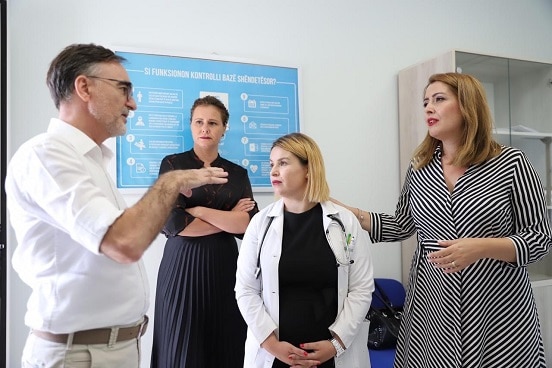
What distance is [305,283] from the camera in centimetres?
192

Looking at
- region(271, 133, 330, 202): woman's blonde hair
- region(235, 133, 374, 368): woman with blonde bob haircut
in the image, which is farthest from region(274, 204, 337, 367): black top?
region(271, 133, 330, 202): woman's blonde hair

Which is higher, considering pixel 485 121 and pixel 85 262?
pixel 485 121

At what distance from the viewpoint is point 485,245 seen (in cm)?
161

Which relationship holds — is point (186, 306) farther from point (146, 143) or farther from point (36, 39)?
point (36, 39)

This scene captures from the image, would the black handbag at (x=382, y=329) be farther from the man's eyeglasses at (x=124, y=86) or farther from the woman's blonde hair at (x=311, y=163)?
the man's eyeglasses at (x=124, y=86)

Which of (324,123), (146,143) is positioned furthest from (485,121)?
(146,143)

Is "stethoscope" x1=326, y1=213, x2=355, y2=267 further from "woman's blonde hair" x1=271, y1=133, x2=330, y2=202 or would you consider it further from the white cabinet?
the white cabinet

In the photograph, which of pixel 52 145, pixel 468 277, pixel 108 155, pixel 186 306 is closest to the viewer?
pixel 52 145

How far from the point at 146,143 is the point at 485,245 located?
185 cm

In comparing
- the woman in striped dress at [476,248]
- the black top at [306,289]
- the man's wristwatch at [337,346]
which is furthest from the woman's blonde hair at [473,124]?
the man's wristwatch at [337,346]

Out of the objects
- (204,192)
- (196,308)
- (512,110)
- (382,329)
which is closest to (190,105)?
(204,192)

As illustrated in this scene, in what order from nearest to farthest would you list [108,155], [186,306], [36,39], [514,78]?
[108,155] → [186,306] → [36,39] → [514,78]

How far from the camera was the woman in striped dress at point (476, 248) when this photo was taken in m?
1.69

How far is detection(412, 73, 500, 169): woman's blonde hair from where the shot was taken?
177 centimetres
